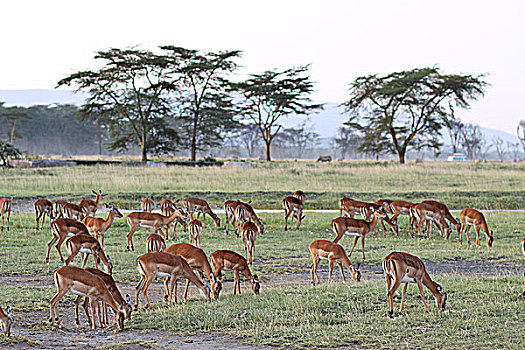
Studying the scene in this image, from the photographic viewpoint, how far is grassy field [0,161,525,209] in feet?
87.7

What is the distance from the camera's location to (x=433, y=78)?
2029 inches

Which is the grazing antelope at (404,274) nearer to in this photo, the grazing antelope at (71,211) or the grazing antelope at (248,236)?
the grazing antelope at (248,236)

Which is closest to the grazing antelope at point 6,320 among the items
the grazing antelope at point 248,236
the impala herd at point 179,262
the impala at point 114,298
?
the impala herd at point 179,262

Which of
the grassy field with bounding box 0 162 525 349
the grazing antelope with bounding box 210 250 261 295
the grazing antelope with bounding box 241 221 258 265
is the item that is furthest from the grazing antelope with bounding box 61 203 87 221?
the grazing antelope with bounding box 210 250 261 295

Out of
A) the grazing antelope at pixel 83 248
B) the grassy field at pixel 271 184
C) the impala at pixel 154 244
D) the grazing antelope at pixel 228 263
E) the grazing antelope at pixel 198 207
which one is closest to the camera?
the grazing antelope at pixel 228 263

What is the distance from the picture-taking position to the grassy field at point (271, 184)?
87.7 feet

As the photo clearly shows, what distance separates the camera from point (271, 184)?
32.8 m

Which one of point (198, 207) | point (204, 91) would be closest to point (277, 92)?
point (204, 91)

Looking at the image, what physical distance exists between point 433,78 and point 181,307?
154ft

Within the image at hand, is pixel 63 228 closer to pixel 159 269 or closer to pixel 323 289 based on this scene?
pixel 159 269

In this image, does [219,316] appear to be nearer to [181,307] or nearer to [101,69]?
[181,307]

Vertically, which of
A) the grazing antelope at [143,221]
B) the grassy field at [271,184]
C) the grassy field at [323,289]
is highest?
the grassy field at [271,184]

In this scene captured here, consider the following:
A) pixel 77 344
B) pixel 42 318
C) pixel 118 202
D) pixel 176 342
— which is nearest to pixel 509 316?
pixel 176 342

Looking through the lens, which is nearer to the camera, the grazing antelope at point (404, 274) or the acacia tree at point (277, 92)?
the grazing antelope at point (404, 274)
